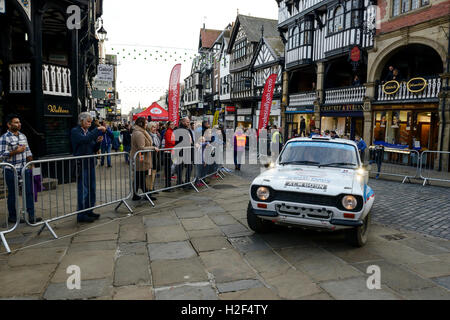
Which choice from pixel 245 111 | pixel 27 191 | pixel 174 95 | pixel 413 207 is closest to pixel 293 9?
pixel 245 111

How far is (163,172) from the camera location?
340 inches

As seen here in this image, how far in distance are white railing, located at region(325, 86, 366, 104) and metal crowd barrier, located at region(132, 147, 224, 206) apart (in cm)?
1303

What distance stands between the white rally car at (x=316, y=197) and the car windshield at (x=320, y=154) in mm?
17

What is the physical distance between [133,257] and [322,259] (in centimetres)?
259

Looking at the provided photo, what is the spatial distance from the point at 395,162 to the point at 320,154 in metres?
13.7

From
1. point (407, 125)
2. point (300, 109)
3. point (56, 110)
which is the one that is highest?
point (300, 109)

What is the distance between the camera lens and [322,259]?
14.6ft

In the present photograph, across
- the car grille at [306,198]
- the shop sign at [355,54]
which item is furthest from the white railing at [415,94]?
the car grille at [306,198]

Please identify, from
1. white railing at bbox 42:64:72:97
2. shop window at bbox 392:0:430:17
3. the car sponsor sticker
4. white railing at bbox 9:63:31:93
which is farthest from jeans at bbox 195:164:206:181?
shop window at bbox 392:0:430:17

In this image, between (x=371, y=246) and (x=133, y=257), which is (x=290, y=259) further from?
(x=133, y=257)

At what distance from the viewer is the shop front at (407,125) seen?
16.4 metres

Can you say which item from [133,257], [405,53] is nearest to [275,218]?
[133,257]

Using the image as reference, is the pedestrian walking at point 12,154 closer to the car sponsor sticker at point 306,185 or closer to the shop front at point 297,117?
the car sponsor sticker at point 306,185

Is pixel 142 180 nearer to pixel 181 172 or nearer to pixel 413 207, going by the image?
pixel 181 172
